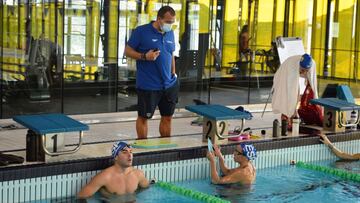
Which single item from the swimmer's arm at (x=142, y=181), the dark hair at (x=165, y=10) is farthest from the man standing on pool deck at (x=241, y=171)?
the dark hair at (x=165, y=10)

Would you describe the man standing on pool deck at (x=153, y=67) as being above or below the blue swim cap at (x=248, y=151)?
above

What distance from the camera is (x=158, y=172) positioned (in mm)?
7234

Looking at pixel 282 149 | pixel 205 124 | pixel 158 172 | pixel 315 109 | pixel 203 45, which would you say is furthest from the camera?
pixel 203 45

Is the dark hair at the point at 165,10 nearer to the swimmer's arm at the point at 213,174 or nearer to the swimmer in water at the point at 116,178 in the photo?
the swimmer's arm at the point at 213,174

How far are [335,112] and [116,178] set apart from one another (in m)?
3.85

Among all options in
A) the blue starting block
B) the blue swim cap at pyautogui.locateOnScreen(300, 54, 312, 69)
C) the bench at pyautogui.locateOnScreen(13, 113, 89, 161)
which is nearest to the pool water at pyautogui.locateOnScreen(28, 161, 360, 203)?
the bench at pyautogui.locateOnScreen(13, 113, 89, 161)

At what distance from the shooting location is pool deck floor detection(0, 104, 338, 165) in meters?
7.27

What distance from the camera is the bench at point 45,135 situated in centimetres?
628

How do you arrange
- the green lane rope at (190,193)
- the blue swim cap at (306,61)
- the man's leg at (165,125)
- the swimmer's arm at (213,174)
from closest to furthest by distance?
1. the green lane rope at (190,193)
2. the swimmer's arm at (213,174)
3. the man's leg at (165,125)
4. the blue swim cap at (306,61)

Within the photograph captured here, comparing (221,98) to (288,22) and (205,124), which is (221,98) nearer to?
(288,22)

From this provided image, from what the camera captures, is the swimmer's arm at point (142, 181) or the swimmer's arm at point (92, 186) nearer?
the swimmer's arm at point (92, 186)

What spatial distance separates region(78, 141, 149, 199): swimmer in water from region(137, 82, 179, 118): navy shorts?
4.56ft

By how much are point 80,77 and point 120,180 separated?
187 inches

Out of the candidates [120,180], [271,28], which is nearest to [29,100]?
[120,180]
